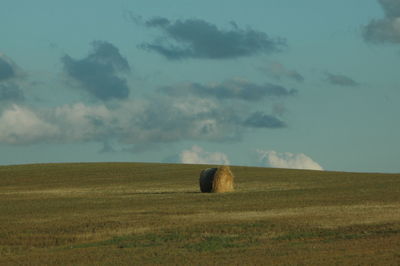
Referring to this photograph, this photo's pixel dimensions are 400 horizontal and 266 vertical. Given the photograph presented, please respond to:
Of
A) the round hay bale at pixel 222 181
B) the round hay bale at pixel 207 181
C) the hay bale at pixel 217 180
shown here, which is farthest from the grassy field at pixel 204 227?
the round hay bale at pixel 222 181

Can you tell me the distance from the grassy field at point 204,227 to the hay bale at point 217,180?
2911mm

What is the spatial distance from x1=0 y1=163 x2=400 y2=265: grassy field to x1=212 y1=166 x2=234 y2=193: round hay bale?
3.34 metres

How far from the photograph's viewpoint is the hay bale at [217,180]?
48.8m

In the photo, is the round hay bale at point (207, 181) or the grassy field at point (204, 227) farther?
the round hay bale at point (207, 181)

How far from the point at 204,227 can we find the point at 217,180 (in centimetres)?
2164

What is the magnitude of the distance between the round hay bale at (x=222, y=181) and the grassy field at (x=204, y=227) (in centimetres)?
334

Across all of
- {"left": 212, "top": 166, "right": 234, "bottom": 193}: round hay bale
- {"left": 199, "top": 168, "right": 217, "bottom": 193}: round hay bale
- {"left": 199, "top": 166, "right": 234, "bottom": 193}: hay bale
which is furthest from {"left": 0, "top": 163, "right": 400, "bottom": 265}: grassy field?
{"left": 212, "top": 166, "right": 234, "bottom": 193}: round hay bale

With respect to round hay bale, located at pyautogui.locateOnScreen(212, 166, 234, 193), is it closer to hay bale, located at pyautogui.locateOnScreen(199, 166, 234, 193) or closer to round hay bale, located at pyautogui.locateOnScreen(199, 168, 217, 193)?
hay bale, located at pyautogui.locateOnScreen(199, 166, 234, 193)

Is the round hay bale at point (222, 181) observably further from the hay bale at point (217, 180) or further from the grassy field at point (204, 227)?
the grassy field at point (204, 227)

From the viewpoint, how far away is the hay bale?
48.8 m

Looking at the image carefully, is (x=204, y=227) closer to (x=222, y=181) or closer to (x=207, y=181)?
(x=207, y=181)

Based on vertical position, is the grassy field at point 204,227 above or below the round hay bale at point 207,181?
below

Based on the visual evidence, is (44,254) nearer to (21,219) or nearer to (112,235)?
(112,235)

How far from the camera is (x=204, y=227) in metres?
27.2
